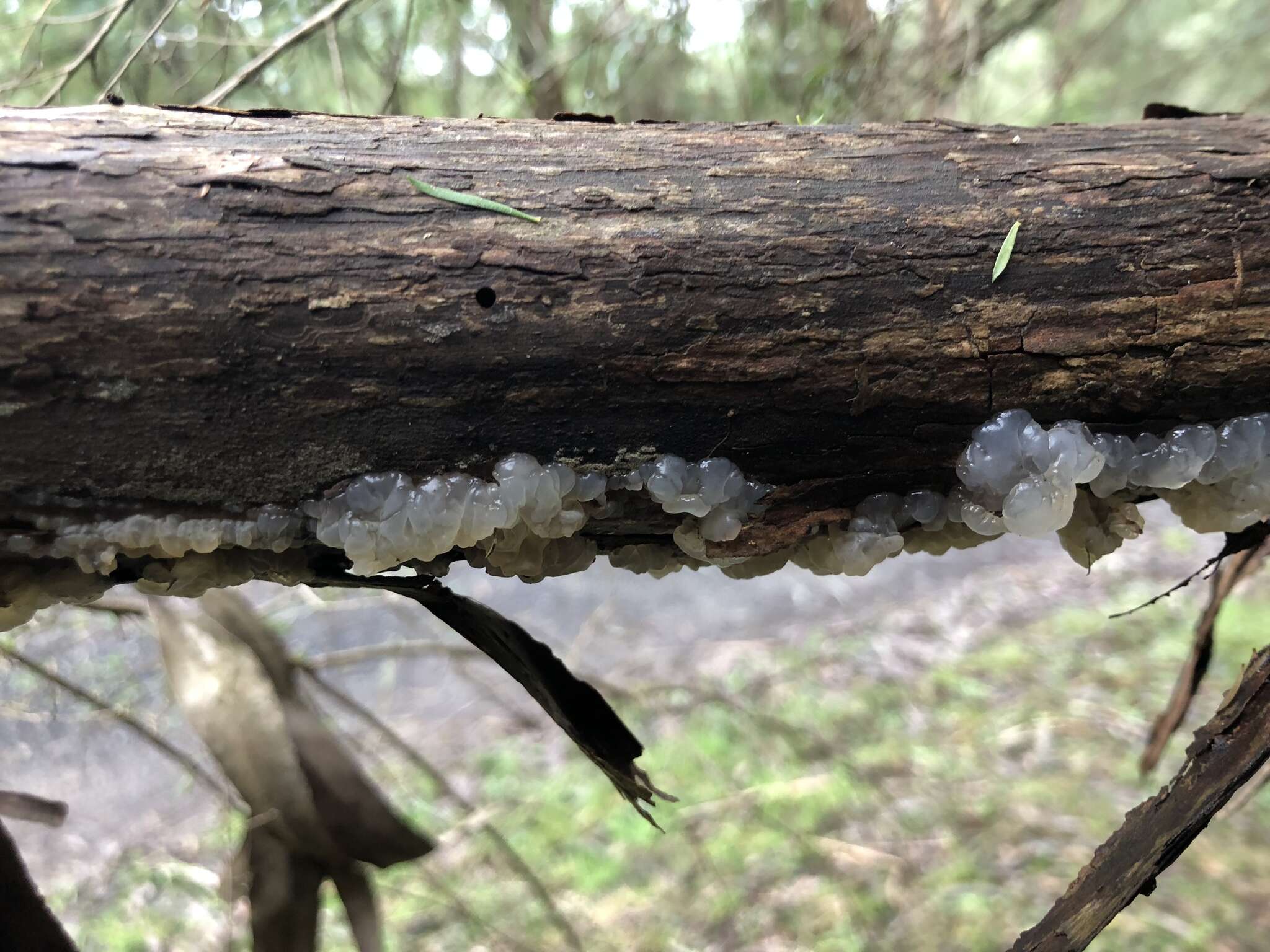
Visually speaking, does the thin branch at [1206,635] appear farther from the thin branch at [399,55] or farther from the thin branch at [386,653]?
the thin branch at [399,55]

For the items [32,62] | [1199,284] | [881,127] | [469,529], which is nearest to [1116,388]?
[1199,284]

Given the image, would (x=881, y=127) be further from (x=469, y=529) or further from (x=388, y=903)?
(x=388, y=903)

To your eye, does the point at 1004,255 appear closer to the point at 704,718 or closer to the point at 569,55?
the point at 569,55

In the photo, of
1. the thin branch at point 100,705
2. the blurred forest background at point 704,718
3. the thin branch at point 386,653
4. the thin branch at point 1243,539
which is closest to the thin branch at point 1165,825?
the thin branch at point 1243,539

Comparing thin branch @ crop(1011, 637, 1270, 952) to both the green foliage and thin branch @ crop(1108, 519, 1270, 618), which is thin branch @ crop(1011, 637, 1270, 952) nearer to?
thin branch @ crop(1108, 519, 1270, 618)

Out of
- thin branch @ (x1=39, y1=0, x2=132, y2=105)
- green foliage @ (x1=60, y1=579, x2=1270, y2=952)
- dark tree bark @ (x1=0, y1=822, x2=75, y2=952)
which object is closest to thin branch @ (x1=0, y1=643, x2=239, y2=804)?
dark tree bark @ (x1=0, y1=822, x2=75, y2=952)

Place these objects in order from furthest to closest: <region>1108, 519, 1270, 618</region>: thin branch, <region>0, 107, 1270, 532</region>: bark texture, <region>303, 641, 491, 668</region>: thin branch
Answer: <region>303, 641, 491, 668</region>: thin branch, <region>1108, 519, 1270, 618</region>: thin branch, <region>0, 107, 1270, 532</region>: bark texture
